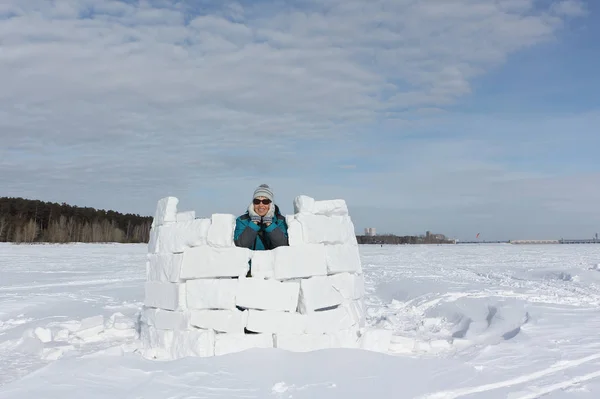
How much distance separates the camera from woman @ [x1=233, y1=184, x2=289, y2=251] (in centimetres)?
614

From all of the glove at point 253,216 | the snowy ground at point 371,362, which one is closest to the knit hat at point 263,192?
the glove at point 253,216

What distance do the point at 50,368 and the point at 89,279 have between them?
1358cm

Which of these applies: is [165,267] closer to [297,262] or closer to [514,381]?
[297,262]

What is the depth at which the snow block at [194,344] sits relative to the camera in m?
5.86

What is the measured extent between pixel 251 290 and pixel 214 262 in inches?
20.9

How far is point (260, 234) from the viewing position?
636 cm

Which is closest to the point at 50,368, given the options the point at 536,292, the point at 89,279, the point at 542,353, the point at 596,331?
the point at 542,353

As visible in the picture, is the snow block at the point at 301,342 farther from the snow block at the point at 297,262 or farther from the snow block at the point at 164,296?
the snow block at the point at 164,296

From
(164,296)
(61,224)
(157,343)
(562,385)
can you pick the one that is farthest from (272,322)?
(61,224)

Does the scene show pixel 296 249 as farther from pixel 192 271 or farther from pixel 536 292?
pixel 536 292

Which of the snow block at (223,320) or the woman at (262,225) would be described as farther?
the woman at (262,225)

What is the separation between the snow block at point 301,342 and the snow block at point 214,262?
2.70 feet

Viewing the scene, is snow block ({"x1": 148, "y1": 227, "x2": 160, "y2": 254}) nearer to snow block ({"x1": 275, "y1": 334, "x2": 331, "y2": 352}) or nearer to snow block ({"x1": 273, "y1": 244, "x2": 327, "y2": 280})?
snow block ({"x1": 273, "y1": 244, "x2": 327, "y2": 280})

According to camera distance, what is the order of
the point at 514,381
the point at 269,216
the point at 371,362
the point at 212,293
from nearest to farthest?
the point at 514,381 < the point at 371,362 < the point at 212,293 < the point at 269,216
